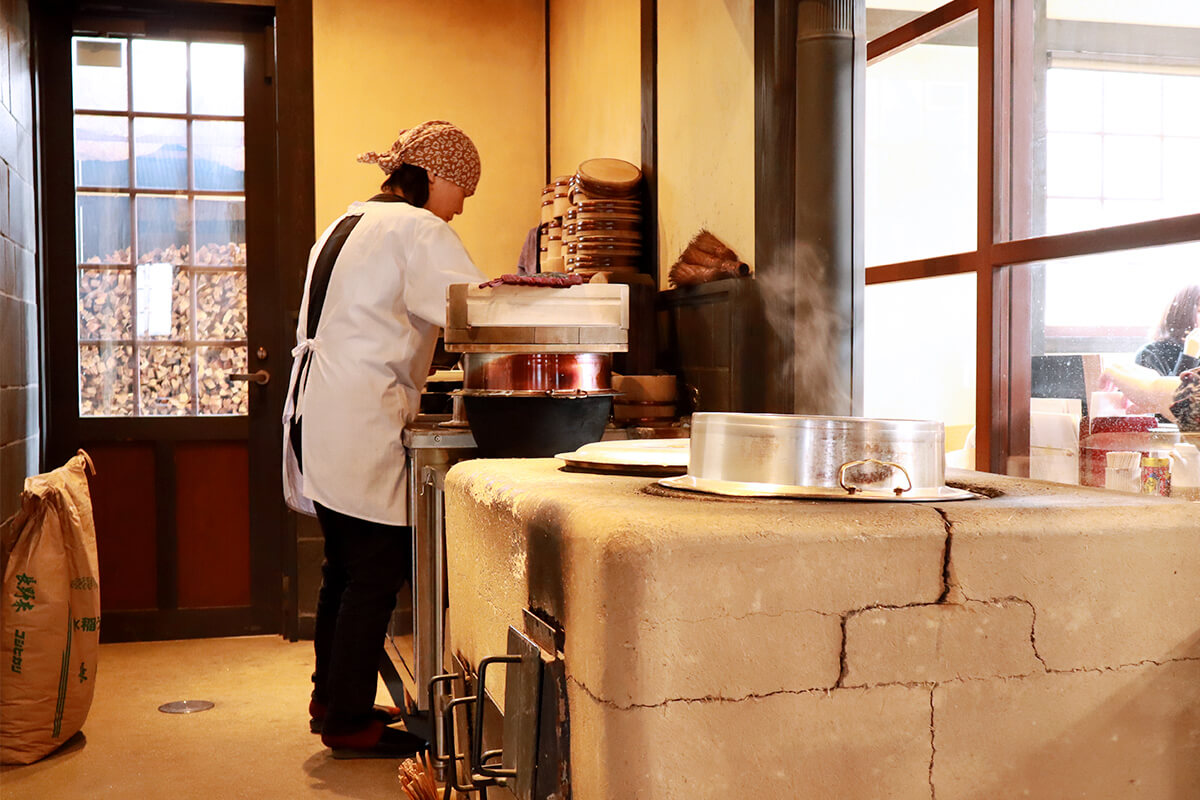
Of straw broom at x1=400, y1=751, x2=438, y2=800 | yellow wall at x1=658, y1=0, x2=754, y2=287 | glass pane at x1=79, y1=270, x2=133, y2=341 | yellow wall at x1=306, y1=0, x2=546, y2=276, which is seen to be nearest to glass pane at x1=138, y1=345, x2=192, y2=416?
glass pane at x1=79, y1=270, x2=133, y2=341

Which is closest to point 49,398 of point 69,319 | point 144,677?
point 69,319

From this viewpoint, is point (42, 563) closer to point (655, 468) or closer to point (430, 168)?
→ point (430, 168)

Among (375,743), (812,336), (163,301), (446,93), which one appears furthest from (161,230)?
(812,336)

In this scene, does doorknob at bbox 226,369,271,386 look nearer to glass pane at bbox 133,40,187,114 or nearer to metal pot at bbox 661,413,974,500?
glass pane at bbox 133,40,187,114

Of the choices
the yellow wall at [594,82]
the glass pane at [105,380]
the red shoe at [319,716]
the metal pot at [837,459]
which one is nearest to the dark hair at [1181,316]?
the metal pot at [837,459]

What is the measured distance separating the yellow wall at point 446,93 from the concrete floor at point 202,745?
5.93 ft

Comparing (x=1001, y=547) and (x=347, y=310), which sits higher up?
(x=347, y=310)

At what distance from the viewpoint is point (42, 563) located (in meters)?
3.13

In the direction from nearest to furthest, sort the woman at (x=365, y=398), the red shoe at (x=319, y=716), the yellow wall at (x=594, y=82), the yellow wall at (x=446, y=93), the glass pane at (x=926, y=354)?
the glass pane at (x=926, y=354)
the woman at (x=365, y=398)
the red shoe at (x=319, y=716)
the yellow wall at (x=594, y=82)
the yellow wall at (x=446, y=93)

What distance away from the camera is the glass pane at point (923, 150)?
2.43m

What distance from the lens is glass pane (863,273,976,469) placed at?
7.84 ft

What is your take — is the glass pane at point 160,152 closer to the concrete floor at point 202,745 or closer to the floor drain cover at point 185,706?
the concrete floor at point 202,745

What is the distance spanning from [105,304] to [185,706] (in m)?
1.75

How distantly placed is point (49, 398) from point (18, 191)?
88cm
